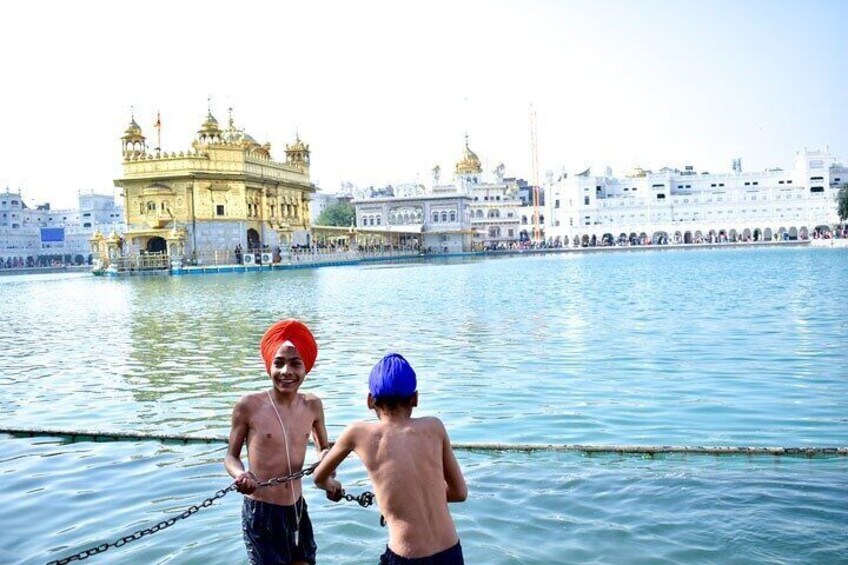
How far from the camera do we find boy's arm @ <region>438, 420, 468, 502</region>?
11.5ft

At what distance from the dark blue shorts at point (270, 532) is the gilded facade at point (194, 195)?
2122 inches

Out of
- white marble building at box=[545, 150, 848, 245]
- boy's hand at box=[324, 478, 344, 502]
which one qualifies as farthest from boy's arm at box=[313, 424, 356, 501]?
white marble building at box=[545, 150, 848, 245]

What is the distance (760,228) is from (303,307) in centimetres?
8055

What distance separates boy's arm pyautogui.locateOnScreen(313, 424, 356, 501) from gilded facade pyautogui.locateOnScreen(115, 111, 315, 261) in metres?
54.2

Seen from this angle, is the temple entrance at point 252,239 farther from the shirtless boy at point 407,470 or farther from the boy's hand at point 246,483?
the shirtless boy at point 407,470

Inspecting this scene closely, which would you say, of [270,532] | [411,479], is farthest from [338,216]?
[411,479]

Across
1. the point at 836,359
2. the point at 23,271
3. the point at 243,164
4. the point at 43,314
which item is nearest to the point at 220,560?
the point at 836,359

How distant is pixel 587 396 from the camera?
10195mm

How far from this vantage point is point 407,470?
3.42m

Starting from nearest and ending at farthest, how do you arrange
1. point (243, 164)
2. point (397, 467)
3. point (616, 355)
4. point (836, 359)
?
point (397, 467), point (836, 359), point (616, 355), point (243, 164)

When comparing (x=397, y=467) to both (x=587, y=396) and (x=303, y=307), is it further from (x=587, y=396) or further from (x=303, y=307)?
(x=303, y=307)

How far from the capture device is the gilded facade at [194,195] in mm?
58062

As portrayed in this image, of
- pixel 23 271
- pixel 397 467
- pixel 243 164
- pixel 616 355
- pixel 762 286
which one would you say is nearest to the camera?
pixel 397 467

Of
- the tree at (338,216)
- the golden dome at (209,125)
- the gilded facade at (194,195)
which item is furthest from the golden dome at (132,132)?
the tree at (338,216)
